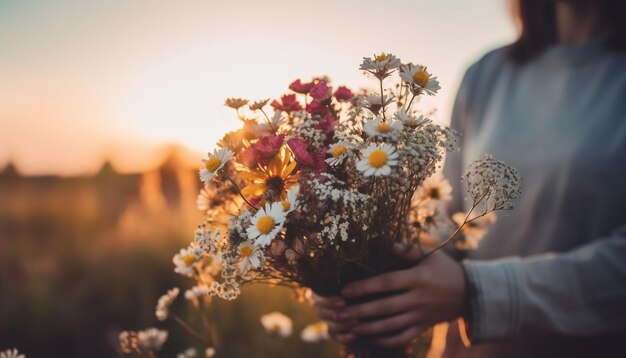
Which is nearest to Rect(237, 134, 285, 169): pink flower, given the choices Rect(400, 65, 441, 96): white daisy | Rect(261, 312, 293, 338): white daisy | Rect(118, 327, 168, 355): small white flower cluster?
Rect(400, 65, 441, 96): white daisy

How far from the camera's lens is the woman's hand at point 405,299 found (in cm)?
97

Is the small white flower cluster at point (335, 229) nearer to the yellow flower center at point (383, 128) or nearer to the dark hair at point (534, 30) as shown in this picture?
the yellow flower center at point (383, 128)

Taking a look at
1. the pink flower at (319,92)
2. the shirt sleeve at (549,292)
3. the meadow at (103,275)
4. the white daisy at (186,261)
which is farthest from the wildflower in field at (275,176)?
the meadow at (103,275)

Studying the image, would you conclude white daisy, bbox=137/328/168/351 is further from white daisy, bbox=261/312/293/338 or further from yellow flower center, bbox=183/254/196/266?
white daisy, bbox=261/312/293/338

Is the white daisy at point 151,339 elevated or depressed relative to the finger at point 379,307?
depressed

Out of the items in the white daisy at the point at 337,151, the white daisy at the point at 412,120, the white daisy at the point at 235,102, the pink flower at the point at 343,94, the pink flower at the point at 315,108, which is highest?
the white daisy at the point at 235,102

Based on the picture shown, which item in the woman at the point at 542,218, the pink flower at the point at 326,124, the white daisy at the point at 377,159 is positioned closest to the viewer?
the white daisy at the point at 377,159

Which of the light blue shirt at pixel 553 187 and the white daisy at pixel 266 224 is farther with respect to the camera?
the light blue shirt at pixel 553 187

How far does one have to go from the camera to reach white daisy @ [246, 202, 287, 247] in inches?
28.3

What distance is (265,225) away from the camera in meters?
0.73

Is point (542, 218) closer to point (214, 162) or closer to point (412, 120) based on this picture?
point (412, 120)

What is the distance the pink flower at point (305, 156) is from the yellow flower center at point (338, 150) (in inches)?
0.9

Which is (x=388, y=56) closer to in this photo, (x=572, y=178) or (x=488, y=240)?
(x=572, y=178)

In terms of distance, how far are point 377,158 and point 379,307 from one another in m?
0.38
